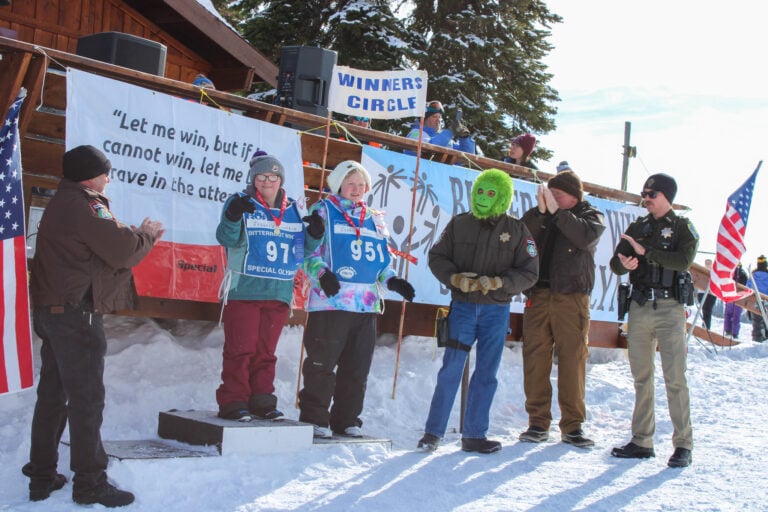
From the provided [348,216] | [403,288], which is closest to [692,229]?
[403,288]

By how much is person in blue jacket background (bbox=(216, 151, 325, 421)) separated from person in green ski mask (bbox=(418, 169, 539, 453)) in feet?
3.51

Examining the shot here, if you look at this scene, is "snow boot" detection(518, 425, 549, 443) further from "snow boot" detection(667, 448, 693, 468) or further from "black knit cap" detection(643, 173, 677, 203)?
"black knit cap" detection(643, 173, 677, 203)

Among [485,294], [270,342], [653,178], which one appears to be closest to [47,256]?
[270,342]

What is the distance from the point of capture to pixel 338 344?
5.75 metres

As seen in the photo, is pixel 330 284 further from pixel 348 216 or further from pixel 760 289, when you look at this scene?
pixel 760 289

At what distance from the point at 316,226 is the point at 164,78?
2.07 m

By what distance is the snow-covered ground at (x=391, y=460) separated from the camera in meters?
4.47

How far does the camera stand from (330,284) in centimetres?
555

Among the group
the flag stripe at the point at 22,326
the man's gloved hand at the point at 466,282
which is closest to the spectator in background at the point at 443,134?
the man's gloved hand at the point at 466,282

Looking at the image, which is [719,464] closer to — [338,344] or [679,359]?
[679,359]

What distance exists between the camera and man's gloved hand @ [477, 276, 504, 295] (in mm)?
5828

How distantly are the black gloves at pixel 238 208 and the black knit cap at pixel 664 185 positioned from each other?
3.00 m

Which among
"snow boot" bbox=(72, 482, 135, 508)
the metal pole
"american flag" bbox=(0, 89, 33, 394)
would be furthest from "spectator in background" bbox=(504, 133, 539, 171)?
the metal pole

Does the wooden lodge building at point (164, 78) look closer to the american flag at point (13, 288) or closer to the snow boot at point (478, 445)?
the american flag at point (13, 288)
